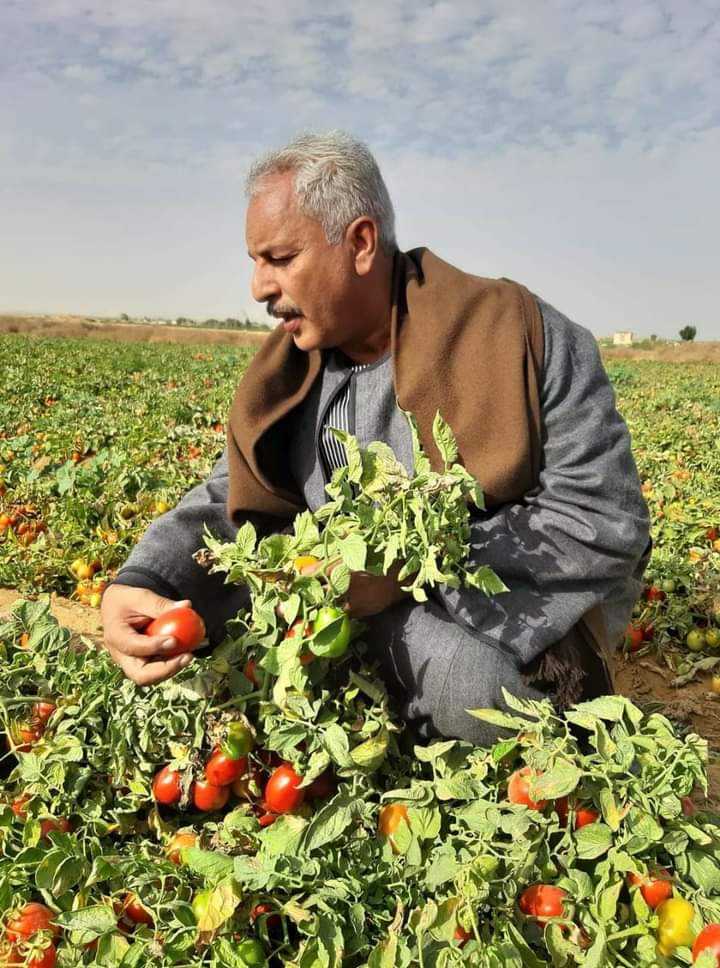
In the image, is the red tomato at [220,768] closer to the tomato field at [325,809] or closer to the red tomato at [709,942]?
the tomato field at [325,809]

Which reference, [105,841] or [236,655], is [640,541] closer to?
[236,655]

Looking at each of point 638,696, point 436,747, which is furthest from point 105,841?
point 638,696

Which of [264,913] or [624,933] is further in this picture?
[264,913]

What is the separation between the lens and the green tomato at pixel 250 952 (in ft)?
4.40

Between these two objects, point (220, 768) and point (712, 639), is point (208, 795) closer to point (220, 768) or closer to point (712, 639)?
point (220, 768)

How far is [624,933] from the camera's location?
1313mm

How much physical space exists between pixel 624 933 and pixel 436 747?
1.59 ft

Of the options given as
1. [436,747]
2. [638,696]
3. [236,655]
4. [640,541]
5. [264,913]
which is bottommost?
[638,696]

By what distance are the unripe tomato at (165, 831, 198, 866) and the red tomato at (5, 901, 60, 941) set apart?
0.24 meters

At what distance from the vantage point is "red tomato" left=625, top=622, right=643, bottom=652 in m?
3.08

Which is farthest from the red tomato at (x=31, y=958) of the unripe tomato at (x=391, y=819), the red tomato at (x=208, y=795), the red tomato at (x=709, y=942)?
the red tomato at (x=709, y=942)

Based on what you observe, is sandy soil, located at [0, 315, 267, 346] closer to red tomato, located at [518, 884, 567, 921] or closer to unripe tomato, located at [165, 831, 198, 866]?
unripe tomato, located at [165, 831, 198, 866]

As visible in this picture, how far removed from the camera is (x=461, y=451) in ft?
6.29

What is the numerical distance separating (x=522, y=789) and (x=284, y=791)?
1.56 ft
